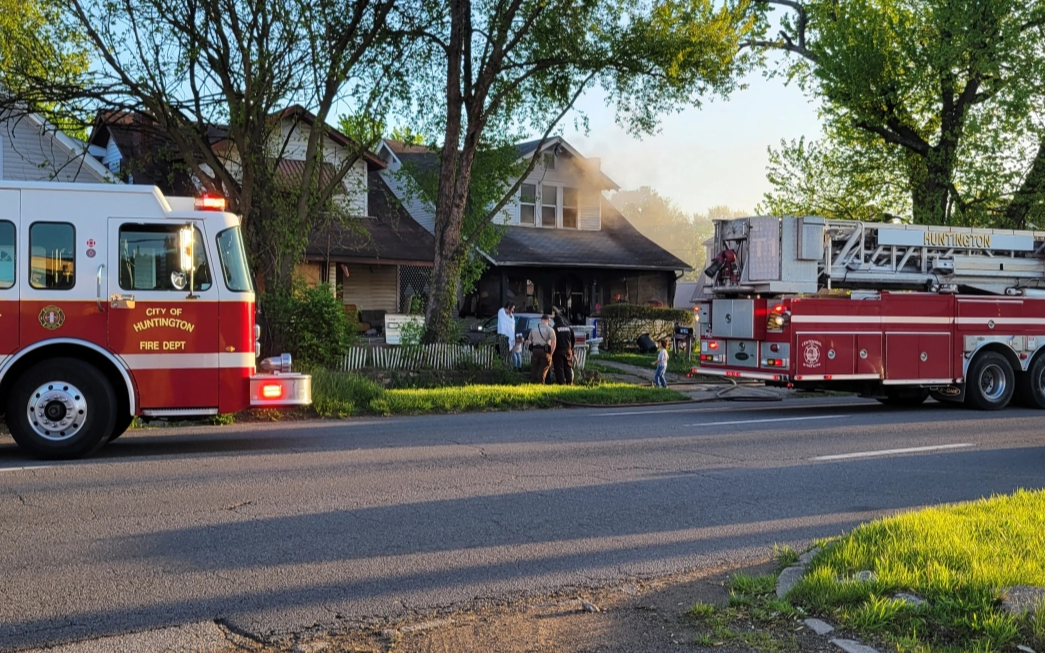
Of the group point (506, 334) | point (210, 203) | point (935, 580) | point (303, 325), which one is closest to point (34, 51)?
point (303, 325)

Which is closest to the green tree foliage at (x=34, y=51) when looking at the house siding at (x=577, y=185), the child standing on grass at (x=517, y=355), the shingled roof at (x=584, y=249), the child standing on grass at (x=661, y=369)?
the child standing on grass at (x=517, y=355)

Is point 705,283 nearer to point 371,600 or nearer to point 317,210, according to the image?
point 317,210

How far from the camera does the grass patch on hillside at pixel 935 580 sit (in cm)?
465

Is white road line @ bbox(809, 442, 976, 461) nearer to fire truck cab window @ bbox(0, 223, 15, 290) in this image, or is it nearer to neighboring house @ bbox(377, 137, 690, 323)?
fire truck cab window @ bbox(0, 223, 15, 290)

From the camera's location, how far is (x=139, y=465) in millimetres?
9602

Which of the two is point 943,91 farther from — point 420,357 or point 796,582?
point 796,582

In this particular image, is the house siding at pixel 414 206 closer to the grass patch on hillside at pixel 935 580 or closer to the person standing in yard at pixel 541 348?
the person standing in yard at pixel 541 348

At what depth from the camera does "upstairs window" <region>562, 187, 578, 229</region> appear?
35.4 metres

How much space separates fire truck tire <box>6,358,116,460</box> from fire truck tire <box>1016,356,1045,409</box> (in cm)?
1554

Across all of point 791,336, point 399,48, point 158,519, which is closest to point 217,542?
point 158,519

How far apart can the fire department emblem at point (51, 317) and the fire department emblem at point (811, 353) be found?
36.1ft

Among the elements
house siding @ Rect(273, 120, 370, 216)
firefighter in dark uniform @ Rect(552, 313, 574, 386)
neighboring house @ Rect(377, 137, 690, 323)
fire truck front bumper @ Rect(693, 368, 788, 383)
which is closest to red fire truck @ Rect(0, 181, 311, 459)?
fire truck front bumper @ Rect(693, 368, 788, 383)

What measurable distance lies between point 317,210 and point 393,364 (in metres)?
3.36

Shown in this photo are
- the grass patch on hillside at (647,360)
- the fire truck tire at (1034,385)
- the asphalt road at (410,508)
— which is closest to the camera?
the asphalt road at (410,508)
